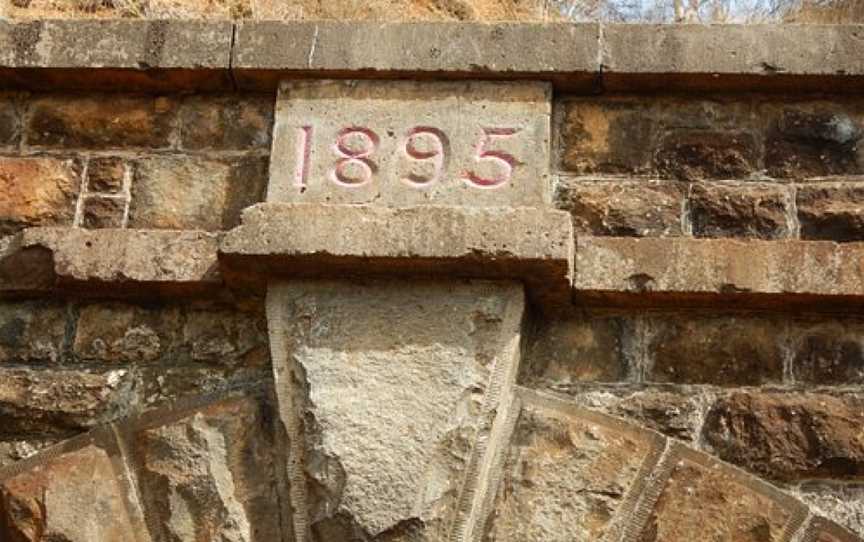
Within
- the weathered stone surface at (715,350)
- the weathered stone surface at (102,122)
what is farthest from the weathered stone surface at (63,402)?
the weathered stone surface at (715,350)

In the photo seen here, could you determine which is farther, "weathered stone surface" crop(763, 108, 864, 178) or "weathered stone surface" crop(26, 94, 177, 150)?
"weathered stone surface" crop(26, 94, 177, 150)

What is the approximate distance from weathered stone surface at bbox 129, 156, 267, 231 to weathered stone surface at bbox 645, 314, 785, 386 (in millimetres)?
1041

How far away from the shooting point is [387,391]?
343 centimetres

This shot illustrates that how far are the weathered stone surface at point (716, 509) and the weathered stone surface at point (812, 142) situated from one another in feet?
2.63

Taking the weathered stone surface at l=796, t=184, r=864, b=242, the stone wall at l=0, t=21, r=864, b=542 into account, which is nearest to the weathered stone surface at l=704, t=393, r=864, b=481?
the stone wall at l=0, t=21, r=864, b=542

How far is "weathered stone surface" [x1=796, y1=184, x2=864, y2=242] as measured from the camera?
11.9 feet

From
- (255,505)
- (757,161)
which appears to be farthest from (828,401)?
(255,505)

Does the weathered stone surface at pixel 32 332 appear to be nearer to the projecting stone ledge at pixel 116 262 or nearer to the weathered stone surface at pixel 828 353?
the projecting stone ledge at pixel 116 262

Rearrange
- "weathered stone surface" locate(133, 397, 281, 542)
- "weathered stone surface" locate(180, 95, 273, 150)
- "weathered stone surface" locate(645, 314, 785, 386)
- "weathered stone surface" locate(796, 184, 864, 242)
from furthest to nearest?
"weathered stone surface" locate(180, 95, 273, 150) < "weathered stone surface" locate(796, 184, 864, 242) < "weathered stone surface" locate(645, 314, 785, 386) < "weathered stone surface" locate(133, 397, 281, 542)

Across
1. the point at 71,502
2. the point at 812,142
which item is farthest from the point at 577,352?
the point at 71,502

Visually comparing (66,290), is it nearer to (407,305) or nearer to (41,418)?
(41,418)

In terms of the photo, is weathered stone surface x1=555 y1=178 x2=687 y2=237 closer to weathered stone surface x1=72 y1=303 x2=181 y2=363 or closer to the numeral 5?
the numeral 5

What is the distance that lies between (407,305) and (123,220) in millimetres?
788

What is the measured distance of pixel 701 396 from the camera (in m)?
3.51
